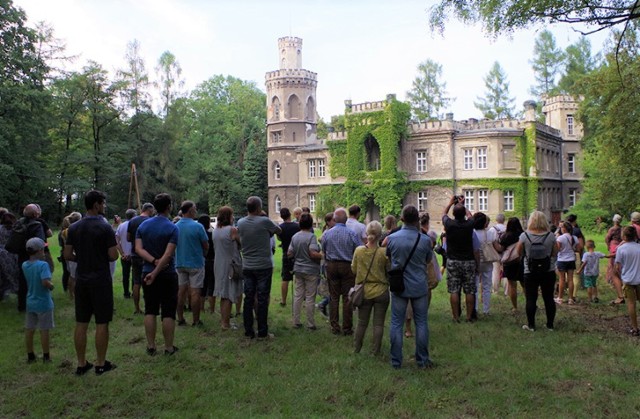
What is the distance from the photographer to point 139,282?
29.5 ft

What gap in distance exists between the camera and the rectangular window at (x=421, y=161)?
37812mm

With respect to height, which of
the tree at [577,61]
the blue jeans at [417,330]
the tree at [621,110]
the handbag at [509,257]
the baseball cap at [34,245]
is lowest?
the blue jeans at [417,330]

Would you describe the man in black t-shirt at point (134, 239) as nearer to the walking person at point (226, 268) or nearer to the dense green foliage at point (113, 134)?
the walking person at point (226, 268)

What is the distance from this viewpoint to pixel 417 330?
20.2 feet

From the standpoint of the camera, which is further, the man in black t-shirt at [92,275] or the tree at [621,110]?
the tree at [621,110]

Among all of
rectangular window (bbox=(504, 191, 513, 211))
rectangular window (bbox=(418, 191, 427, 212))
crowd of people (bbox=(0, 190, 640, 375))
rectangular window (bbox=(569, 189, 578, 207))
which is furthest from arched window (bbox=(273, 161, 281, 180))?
crowd of people (bbox=(0, 190, 640, 375))

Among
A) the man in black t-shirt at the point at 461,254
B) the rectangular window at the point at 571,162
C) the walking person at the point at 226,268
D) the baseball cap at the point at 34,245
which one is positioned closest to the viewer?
the baseball cap at the point at 34,245

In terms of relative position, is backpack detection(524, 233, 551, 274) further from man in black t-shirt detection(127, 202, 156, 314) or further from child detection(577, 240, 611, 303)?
man in black t-shirt detection(127, 202, 156, 314)

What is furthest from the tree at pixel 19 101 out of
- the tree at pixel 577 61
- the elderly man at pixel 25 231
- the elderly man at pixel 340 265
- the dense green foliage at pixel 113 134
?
the tree at pixel 577 61

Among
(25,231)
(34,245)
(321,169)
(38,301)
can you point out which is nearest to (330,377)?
(38,301)

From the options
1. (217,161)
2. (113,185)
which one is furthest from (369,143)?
(113,185)

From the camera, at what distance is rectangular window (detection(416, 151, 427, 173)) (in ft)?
124

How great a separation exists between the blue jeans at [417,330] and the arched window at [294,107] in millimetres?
39089

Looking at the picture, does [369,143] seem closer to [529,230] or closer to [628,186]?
[628,186]
